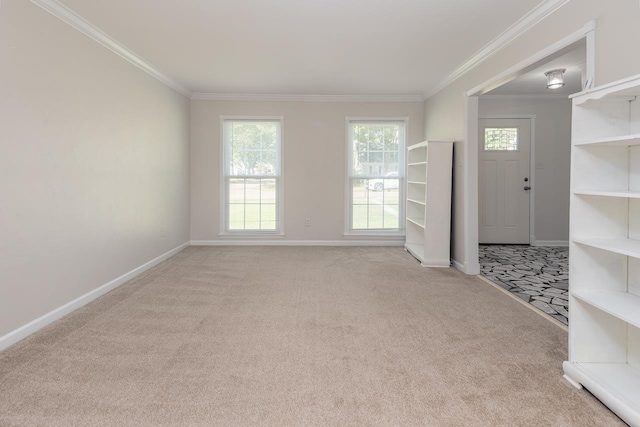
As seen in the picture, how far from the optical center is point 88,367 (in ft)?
7.11

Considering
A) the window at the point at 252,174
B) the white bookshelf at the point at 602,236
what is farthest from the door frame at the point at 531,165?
the white bookshelf at the point at 602,236

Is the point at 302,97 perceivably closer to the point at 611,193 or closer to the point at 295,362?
the point at 295,362

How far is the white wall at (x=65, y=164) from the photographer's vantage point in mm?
2484

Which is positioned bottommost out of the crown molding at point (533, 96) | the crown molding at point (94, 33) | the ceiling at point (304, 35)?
the crown molding at point (94, 33)

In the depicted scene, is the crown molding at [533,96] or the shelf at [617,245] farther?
the crown molding at [533,96]

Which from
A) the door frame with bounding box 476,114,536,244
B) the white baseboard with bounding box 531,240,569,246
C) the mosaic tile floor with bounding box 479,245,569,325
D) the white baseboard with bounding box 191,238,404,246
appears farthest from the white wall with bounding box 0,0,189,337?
the white baseboard with bounding box 531,240,569,246

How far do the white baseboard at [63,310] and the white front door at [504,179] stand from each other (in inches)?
209

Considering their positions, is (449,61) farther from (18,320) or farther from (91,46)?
(18,320)

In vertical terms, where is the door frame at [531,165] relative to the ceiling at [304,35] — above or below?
below

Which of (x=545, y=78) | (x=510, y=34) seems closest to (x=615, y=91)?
(x=510, y=34)

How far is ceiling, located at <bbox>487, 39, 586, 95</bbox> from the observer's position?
405 centimetres

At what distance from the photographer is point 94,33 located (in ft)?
11.0

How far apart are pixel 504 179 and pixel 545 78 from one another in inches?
70.2

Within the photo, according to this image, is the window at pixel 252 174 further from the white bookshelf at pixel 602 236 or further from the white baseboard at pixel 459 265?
the white bookshelf at pixel 602 236
